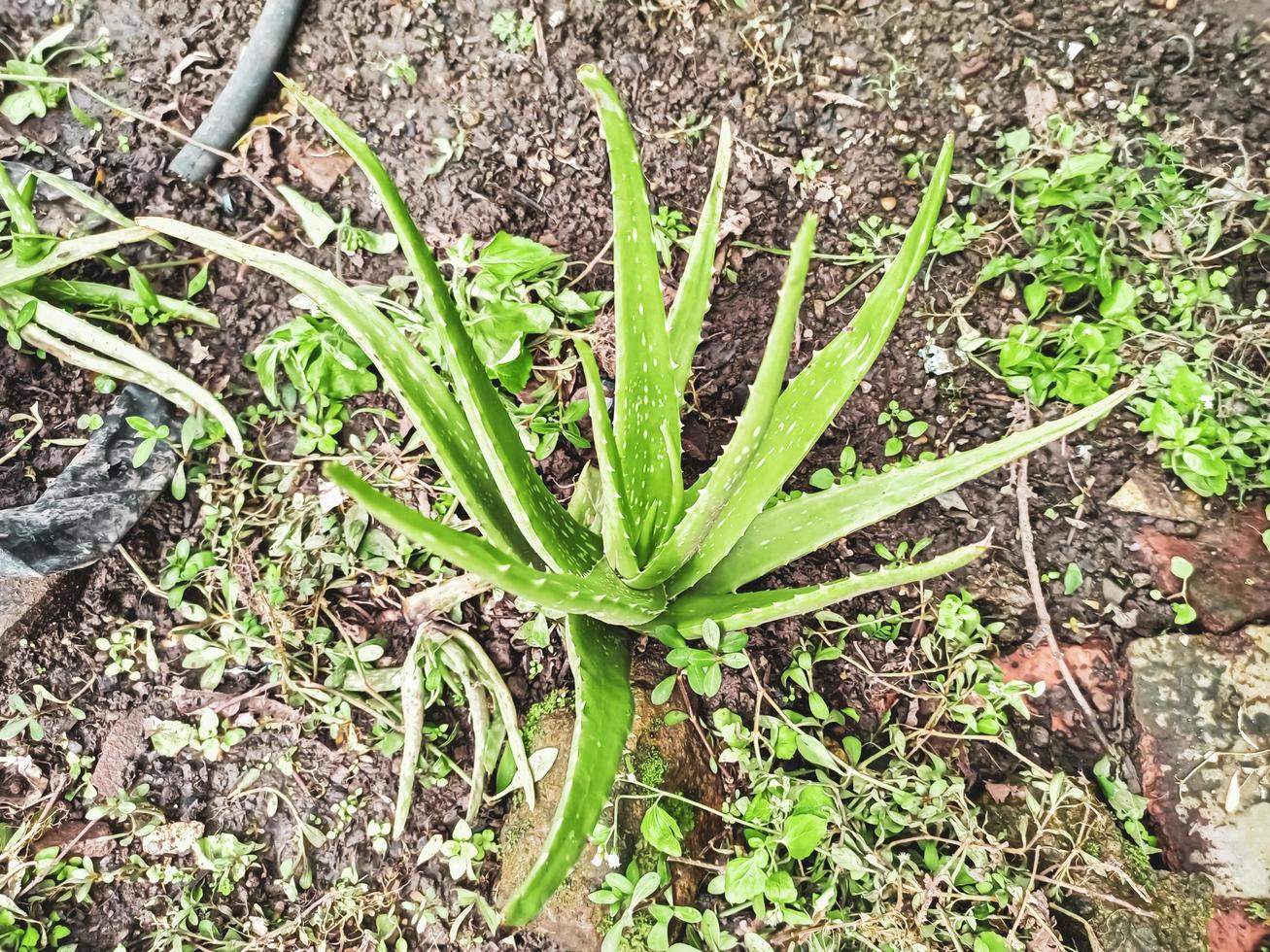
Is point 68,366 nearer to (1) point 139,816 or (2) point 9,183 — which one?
(2) point 9,183

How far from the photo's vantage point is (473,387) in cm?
75

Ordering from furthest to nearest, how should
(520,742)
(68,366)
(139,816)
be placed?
1. (68,366)
2. (139,816)
3. (520,742)

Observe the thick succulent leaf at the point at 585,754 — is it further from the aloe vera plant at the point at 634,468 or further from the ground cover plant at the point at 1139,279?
the ground cover plant at the point at 1139,279

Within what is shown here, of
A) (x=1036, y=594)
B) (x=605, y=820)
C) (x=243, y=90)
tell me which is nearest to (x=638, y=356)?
(x=605, y=820)

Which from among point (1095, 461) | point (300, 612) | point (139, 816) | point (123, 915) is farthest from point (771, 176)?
point (123, 915)

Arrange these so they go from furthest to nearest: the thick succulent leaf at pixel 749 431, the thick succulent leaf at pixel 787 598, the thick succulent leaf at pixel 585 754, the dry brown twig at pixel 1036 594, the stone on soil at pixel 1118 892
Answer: the dry brown twig at pixel 1036 594 < the stone on soil at pixel 1118 892 < the thick succulent leaf at pixel 787 598 < the thick succulent leaf at pixel 585 754 < the thick succulent leaf at pixel 749 431

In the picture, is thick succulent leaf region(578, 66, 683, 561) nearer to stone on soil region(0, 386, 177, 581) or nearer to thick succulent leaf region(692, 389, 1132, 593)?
thick succulent leaf region(692, 389, 1132, 593)

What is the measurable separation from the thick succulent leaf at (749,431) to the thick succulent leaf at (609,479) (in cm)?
3

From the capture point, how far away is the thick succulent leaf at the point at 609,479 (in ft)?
2.43

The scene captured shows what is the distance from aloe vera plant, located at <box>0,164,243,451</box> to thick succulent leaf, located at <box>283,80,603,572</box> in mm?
665

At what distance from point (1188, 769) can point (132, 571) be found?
170cm

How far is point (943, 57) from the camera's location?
132cm

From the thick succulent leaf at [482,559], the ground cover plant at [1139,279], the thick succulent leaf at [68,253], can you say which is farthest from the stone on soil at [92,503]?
the ground cover plant at [1139,279]

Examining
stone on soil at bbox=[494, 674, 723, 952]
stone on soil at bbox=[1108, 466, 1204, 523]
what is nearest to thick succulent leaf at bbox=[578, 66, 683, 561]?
stone on soil at bbox=[494, 674, 723, 952]
